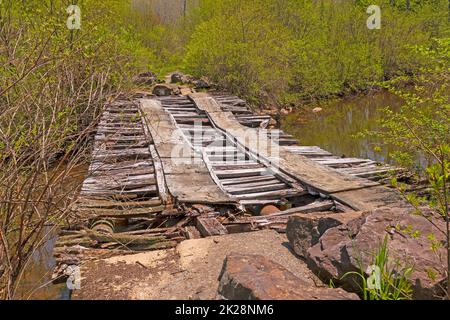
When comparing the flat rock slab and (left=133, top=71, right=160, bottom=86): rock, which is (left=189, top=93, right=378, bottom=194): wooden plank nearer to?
the flat rock slab

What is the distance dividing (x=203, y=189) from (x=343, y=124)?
10.7 meters

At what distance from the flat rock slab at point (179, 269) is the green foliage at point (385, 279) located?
0.61 meters

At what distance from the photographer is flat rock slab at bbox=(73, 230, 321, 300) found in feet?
12.5

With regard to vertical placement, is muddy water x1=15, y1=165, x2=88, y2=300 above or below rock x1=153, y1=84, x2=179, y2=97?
below

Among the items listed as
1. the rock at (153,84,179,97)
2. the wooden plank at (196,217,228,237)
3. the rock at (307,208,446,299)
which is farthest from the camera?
the rock at (153,84,179,97)

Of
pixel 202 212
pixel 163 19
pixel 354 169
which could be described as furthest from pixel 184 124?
pixel 163 19

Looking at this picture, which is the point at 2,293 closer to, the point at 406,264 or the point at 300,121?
the point at 406,264

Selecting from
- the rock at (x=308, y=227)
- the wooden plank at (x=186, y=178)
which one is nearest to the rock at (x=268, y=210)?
the wooden plank at (x=186, y=178)

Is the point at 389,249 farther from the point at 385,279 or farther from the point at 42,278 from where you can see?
the point at 42,278

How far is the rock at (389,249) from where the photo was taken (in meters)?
3.16

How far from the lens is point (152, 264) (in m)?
4.38

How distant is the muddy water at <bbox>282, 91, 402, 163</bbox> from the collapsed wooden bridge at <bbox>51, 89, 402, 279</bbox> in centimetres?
316

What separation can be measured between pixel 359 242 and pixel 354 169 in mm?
4054

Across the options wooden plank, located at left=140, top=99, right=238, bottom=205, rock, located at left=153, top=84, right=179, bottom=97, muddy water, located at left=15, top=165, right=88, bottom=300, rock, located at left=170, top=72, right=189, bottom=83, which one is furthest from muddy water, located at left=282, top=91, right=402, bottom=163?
muddy water, located at left=15, top=165, right=88, bottom=300
